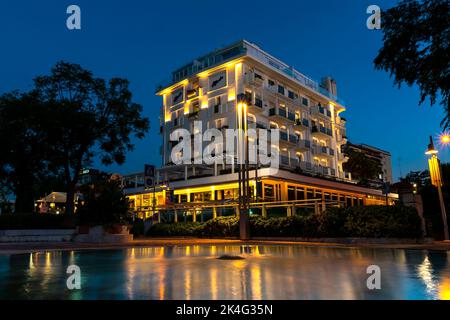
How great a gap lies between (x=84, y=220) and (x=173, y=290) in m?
19.2

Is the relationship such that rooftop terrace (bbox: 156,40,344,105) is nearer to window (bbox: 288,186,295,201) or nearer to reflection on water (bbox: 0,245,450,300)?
window (bbox: 288,186,295,201)

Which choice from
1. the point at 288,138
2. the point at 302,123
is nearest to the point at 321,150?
the point at 302,123

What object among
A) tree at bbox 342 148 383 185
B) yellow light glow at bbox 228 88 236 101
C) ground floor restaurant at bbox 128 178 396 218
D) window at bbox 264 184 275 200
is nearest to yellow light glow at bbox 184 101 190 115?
yellow light glow at bbox 228 88 236 101

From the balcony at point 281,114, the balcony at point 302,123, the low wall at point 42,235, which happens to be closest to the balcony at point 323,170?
the balcony at point 302,123

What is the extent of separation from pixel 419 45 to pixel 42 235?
23100 mm

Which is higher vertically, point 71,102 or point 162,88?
point 162,88

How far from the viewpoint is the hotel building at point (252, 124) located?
132 feet

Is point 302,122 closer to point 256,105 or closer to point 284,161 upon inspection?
point 284,161

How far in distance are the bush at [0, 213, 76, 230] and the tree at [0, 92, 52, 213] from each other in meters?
4.46

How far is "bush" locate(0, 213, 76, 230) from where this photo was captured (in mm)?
23016

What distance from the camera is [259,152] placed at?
44.0 metres
